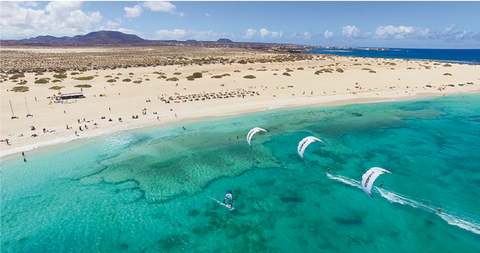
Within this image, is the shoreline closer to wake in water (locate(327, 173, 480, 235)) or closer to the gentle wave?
the gentle wave

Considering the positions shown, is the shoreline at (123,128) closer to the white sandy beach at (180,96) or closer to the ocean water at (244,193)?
the white sandy beach at (180,96)

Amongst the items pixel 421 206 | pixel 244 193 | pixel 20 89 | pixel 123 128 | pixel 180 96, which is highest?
pixel 20 89

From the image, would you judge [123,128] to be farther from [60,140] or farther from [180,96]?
[180,96]

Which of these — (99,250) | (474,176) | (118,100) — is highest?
(118,100)

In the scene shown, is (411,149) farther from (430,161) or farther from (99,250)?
(99,250)

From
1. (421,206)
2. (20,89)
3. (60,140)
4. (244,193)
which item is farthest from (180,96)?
(421,206)

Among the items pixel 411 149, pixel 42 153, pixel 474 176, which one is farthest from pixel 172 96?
pixel 474 176
